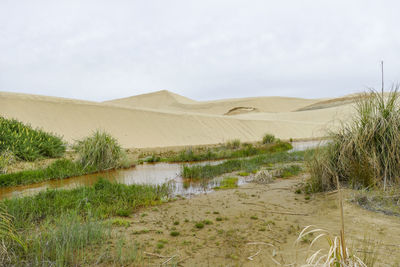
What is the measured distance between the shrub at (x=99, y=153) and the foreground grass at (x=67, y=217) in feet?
11.6

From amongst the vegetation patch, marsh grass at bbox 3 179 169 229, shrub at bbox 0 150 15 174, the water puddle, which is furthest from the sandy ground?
shrub at bbox 0 150 15 174

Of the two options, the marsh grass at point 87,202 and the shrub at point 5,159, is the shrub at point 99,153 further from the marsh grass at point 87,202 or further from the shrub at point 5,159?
the marsh grass at point 87,202

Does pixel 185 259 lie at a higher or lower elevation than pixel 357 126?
lower

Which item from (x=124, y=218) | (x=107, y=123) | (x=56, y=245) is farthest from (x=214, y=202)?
(x=107, y=123)

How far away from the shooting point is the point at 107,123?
2183 cm

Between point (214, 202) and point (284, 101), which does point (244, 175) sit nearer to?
point (214, 202)

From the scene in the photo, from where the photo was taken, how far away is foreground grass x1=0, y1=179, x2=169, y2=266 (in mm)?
2716

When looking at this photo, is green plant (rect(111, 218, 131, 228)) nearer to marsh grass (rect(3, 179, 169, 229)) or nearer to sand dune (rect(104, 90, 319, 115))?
marsh grass (rect(3, 179, 169, 229))

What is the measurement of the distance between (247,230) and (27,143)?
9.30 m

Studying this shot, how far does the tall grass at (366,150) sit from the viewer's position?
4637 mm

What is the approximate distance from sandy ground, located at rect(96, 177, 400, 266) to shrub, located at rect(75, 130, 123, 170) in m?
4.90

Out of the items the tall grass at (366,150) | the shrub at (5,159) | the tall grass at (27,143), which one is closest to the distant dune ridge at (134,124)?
the tall grass at (27,143)

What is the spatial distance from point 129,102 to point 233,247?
74023 millimetres

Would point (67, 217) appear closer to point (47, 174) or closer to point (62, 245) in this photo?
point (62, 245)
